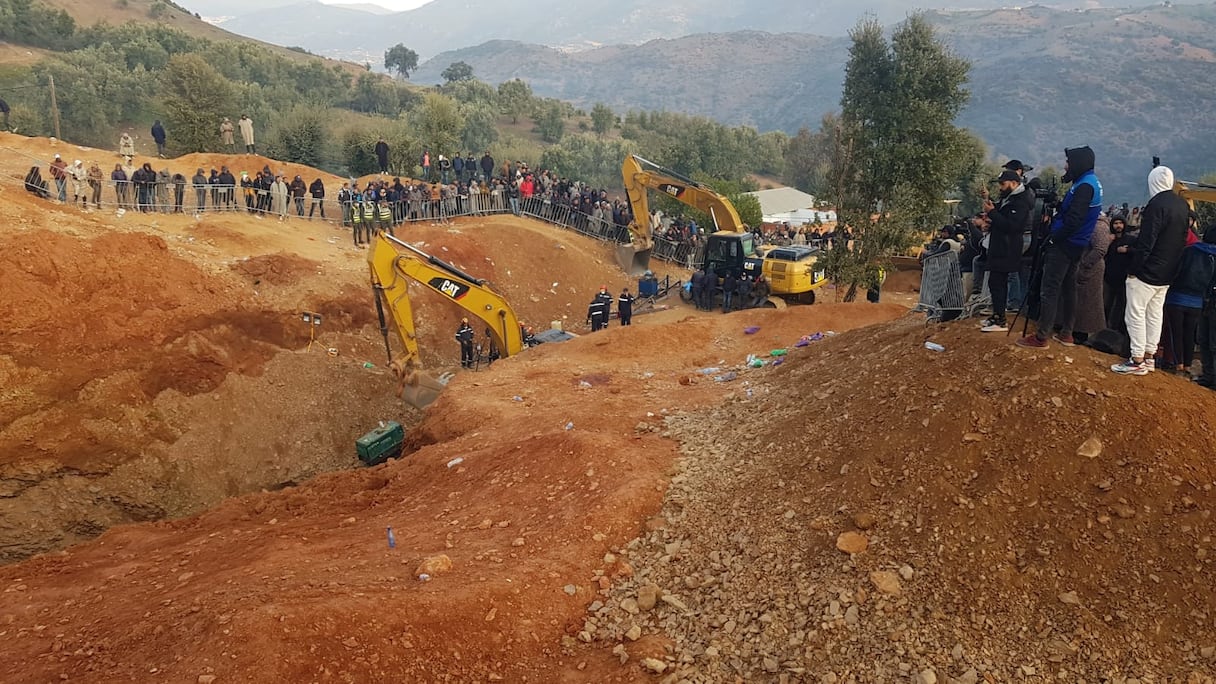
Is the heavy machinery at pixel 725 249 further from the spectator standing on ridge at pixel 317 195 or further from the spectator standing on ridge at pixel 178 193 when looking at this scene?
the spectator standing on ridge at pixel 178 193

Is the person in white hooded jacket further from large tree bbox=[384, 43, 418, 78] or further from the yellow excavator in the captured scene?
large tree bbox=[384, 43, 418, 78]

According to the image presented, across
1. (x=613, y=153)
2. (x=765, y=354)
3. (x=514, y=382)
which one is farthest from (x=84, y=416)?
(x=613, y=153)

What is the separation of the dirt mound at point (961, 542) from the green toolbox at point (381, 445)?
7.92 meters

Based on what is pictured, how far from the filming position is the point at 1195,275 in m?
7.28

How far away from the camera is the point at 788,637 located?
611cm

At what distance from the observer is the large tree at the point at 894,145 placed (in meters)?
21.0

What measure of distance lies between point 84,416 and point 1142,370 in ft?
57.4

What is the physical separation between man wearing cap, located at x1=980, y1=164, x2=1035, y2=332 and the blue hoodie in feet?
4.88

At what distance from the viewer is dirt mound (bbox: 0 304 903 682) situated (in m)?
6.32

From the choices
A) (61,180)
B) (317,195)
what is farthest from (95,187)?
(317,195)


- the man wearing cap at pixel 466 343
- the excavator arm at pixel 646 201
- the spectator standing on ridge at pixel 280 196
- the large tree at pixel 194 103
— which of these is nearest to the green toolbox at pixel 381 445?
the man wearing cap at pixel 466 343

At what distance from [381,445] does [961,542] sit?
1119cm

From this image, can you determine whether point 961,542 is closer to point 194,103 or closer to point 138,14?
point 194,103

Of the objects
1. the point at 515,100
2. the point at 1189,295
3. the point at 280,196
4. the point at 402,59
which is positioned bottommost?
the point at 280,196
